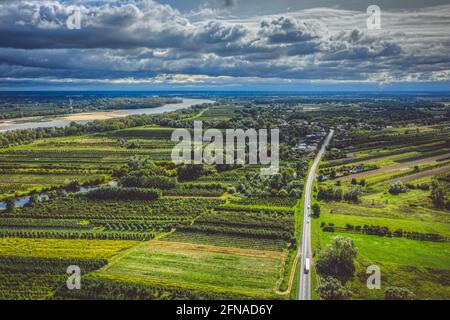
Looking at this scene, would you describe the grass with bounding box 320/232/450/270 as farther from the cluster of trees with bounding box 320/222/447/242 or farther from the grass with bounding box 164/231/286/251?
the grass with bounding box 164/231/286/251

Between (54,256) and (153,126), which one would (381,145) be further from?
(54,256)

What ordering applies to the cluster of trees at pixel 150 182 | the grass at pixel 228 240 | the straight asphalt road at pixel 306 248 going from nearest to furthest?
the straight asphalt road at pixel 306 248 → the grass at pixel 228 240 → the cluster of trees at pixel 150 182

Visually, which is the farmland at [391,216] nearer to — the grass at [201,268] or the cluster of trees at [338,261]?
the cluster of trees at [338,261]

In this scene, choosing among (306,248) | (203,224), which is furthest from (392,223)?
(203,224)

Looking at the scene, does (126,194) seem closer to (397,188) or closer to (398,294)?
(398,294)

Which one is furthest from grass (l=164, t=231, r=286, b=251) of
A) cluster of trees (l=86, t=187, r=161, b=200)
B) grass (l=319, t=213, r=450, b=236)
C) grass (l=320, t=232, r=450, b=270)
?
cluster of trees (l=86, t=187, r=161, b=200)

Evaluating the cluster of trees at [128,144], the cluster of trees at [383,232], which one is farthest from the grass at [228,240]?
the cluster of trees at [128,144]
